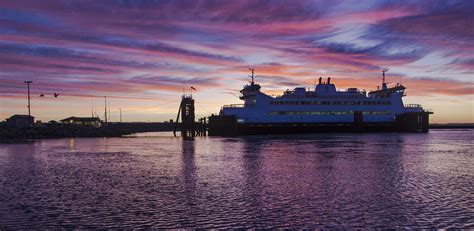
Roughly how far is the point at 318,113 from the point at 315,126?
3.34 m

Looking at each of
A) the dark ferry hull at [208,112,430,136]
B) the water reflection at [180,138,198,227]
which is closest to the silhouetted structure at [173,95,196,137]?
the dark ferry hull at [208,112,430,136]

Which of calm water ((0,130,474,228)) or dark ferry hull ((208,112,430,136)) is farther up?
dark ferry hull ((208,112,430,136))

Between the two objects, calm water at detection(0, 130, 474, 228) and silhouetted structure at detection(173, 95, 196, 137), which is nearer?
calm water at detection(0, 130, 474, 228)

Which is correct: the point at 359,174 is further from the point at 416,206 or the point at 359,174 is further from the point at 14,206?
the point at 14,206

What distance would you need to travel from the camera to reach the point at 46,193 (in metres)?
17.4

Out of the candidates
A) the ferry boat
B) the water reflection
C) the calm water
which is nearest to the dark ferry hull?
the ferry boat

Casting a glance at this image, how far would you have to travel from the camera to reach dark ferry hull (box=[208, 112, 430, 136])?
9306 cm

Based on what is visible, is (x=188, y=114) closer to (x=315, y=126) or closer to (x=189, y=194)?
(x=315, y=126)

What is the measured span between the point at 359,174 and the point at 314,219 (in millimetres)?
11586

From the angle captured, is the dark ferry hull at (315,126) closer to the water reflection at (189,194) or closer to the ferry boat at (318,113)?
the ferry boat at (318,113)

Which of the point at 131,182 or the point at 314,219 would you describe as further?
the point at 131,182

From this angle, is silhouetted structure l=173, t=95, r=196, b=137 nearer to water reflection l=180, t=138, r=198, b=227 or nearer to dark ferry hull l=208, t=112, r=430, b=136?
dark ferry hull l=208, t=112, r=430, b=136

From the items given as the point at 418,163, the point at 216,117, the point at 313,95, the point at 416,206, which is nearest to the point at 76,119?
the point at 216,117

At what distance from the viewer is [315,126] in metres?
97.5
